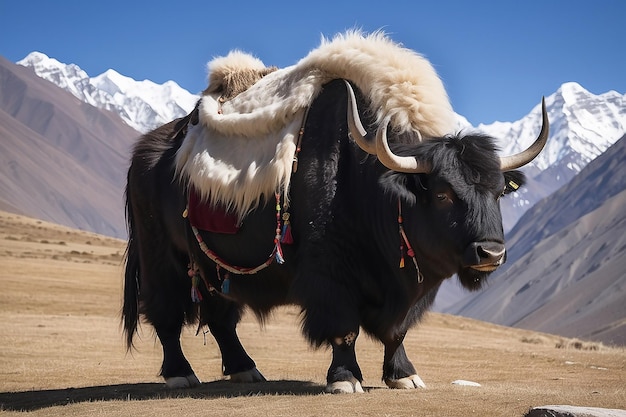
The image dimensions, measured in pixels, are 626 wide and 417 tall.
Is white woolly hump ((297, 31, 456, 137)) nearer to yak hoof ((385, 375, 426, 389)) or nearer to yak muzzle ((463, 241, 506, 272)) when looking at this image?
yak muzzle ((463, 241, 506, 272))

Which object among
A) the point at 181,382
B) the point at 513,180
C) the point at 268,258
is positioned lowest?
the point at 181,382

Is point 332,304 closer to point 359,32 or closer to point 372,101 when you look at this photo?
point 372,101

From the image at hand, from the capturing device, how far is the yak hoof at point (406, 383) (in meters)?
9.84

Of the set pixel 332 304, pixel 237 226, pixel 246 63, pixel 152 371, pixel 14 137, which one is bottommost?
pixel 152 371

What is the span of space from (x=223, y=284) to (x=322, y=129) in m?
2.18

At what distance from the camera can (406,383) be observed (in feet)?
32.3

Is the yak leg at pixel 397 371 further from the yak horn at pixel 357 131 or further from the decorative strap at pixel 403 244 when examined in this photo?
the yak horn at pixel 357 131

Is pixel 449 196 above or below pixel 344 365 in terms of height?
above

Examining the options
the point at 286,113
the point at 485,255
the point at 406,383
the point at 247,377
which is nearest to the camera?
the point at 485,255

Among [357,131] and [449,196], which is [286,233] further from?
[449,196]

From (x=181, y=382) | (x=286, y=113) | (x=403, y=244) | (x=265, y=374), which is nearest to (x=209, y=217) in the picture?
(x=286, y=113)

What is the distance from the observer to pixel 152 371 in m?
13.8

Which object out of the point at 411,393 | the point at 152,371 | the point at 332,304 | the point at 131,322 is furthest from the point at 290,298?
the point at 152,371

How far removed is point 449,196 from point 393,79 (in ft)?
5.87
